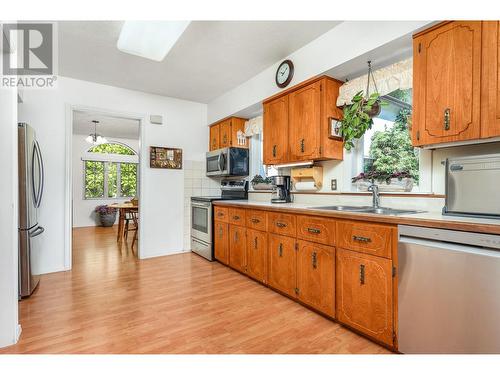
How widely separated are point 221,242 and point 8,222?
216 cm

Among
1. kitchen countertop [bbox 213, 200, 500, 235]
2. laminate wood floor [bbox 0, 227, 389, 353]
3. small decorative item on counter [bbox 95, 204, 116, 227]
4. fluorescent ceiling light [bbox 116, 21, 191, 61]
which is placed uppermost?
fluorescent ceiling light [bbox 116, 21, 191, 61]

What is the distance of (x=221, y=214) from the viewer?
341 cm

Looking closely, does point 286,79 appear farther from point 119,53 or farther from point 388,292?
point 388,292

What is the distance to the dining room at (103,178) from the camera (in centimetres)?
545

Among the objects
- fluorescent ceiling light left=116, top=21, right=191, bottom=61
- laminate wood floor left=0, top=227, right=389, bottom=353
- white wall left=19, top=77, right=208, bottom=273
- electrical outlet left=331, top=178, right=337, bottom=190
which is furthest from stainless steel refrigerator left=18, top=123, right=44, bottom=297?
electrical outlet left=331, top=178, right=337, bottom=190

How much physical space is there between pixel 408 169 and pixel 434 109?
2.08 feet

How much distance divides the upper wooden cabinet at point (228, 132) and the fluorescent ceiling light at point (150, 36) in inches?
77.5

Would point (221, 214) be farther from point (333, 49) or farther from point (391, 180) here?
point (333, 49)

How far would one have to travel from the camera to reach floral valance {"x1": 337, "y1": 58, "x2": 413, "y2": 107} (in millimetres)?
2122

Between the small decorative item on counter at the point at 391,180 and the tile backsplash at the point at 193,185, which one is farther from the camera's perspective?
the tile backsplash at the point at 193,185

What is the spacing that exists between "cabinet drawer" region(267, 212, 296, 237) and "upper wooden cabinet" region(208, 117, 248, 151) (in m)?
1.78

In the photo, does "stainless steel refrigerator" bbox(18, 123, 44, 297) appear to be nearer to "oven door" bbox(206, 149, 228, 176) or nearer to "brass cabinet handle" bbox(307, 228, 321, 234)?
"oven door" bbox(206, 149, 228, 176)

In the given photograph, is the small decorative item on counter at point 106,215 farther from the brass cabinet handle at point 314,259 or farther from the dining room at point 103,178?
the brass cabinet handle at point 314,259

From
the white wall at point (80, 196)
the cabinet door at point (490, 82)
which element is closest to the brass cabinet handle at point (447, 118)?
the cabinet door at point (490, 82)
